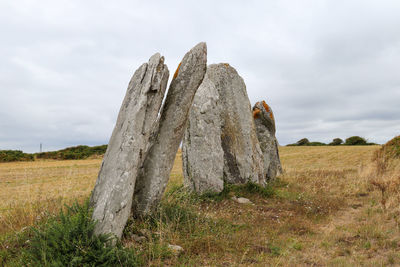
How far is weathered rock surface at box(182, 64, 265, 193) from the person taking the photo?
10812 millimetres

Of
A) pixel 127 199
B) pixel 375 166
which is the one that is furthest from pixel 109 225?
pixel 375 166

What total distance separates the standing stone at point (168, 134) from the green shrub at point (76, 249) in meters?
1.94

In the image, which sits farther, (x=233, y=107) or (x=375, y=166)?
(x=375, y=166)

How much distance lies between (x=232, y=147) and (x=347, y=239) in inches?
223

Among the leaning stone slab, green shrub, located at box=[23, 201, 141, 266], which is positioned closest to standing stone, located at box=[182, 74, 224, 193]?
the leaning stone slab

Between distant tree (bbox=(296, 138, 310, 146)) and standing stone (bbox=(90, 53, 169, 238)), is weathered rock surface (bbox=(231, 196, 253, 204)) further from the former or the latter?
distant tree (bbox=(296, 138, 310, 146))

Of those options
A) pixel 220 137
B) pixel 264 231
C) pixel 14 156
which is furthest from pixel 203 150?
pixel 14 156

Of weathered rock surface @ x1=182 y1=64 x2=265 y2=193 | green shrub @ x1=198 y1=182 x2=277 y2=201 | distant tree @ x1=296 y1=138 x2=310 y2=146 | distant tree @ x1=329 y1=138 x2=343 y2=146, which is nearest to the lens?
weathered rock surface @ x1=182 y1=64 x2=265 y2=193

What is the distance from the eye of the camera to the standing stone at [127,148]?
563 cm

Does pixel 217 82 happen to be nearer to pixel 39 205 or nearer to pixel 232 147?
pixel 232 147

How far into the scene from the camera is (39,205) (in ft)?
26.8

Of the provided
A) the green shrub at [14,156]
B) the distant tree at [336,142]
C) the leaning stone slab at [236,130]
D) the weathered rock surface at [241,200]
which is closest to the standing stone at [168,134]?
the weathered rock surface at [241,200]

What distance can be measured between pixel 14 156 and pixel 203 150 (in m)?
44.8

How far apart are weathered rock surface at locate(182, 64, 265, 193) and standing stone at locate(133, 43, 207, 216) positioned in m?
3.12
